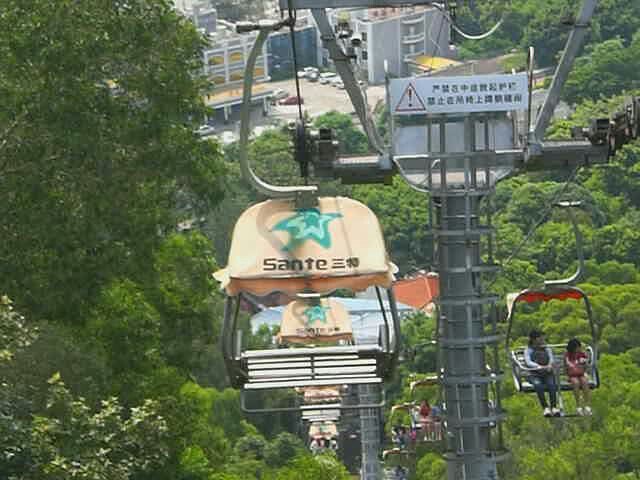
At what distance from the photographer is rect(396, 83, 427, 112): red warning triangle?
16750mm

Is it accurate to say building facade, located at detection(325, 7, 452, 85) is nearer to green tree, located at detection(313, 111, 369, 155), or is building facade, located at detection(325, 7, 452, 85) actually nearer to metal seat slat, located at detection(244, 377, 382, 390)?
green tree, located at detection(313, 111, 369, 155)

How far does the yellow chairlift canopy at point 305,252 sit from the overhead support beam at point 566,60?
1.54 metres

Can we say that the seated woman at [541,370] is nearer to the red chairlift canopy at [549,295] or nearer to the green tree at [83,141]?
the red chairlift canopy at [549,295]

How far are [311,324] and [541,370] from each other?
2187 millimetres

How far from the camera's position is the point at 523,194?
78250mm

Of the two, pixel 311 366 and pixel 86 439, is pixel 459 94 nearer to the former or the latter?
pixel 311 366

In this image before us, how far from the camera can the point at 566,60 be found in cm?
1733

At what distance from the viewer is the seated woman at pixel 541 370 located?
19.2m

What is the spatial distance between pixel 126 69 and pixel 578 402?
321 inches

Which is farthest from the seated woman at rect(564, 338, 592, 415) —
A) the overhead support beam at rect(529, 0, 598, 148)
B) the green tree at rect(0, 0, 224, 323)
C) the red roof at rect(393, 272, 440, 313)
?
the red roof at rect(393, 272, 440, 313)

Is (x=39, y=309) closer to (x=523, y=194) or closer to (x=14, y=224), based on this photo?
(x=14, y=224)

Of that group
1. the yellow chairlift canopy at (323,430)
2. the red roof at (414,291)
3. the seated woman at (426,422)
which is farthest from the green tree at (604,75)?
the seated woman at (426,422)

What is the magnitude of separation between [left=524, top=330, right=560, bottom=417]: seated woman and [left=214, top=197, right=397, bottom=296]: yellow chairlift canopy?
1.66 m

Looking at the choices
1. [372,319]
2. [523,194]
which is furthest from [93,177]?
[523,194]
